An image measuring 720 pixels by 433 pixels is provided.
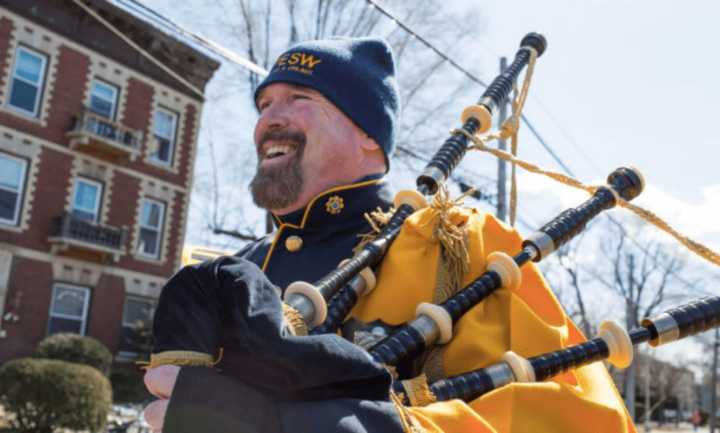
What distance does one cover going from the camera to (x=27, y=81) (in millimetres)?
18281

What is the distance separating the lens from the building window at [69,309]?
60.4ft

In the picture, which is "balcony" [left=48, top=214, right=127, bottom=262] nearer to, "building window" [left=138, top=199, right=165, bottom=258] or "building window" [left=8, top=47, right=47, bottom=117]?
"building window" [left=138, top=199, right=165, bottom=258]

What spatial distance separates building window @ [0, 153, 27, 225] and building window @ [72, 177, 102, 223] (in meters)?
1.54

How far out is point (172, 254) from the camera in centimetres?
2169

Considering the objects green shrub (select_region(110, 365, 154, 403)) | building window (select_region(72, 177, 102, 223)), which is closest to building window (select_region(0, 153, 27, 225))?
building window (select_region(72, 177, 102, 223))

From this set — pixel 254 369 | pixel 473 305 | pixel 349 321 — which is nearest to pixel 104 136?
pixel 349 321

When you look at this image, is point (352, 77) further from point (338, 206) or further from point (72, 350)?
point (72, 350)

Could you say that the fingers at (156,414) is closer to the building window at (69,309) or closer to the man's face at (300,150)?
the man's face at (300,150)

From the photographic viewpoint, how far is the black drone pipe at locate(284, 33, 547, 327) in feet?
5.88

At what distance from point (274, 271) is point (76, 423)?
38.6 ft

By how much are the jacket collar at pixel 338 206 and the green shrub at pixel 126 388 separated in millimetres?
17238

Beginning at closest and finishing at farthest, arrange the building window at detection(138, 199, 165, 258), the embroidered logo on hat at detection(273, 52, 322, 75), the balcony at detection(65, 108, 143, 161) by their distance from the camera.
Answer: the embroidered logo on hat at detection(273, 52, 322, 75) < the balcony at detection(65, 108, 143, 161) < the building window at detection(138, 199, 165, 258)

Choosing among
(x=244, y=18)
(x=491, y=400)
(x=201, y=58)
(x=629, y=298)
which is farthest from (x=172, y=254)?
(x=491, y=400)

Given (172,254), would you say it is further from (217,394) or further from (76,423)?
(217,394)
